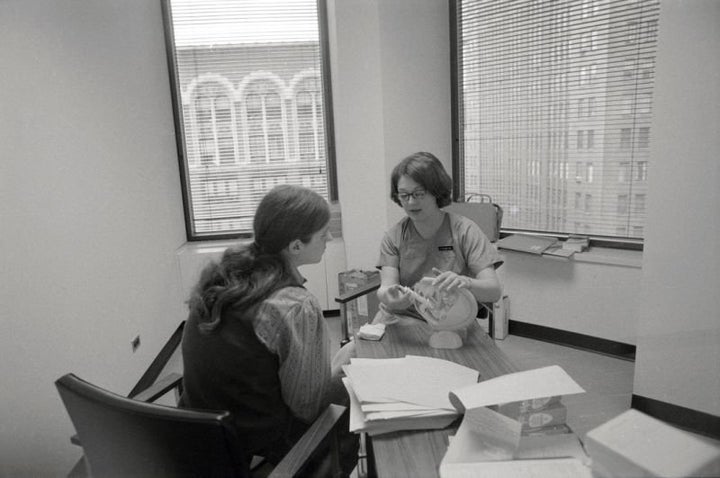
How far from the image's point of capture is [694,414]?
2039 mm

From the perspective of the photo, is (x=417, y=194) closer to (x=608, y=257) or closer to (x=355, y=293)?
(x=355, y=293)

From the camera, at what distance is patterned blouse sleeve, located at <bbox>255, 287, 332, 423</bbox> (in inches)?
45.4

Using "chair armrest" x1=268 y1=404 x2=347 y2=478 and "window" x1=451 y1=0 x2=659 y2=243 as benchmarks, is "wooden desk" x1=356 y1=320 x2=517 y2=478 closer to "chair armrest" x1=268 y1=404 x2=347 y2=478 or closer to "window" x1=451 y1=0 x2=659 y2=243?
"chair armrest" x1=268 y1=404 x2=347 y2=478

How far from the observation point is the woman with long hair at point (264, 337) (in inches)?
44.5

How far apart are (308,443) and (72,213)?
5.00 ft

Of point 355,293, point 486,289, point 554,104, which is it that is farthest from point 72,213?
point 554,104

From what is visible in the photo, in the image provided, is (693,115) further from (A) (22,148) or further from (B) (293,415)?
(A) (22,148)

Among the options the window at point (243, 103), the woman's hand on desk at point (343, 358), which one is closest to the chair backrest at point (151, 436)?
the woman's hand on desk at point (343, 358)

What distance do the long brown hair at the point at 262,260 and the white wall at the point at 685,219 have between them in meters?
1.52

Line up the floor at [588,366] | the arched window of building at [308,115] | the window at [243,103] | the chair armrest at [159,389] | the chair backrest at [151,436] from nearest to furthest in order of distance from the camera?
the chair backrest at [151,436] → the chair armrest at [159,389] → the floor at [588,366] → the window at [243,103] → the arched window of building at [308,115]

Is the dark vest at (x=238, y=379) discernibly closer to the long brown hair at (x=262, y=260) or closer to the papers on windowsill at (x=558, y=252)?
the long brown hair at (x=262, y=260)

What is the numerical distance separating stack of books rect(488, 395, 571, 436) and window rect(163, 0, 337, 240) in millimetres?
2999

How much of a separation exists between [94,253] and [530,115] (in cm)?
247

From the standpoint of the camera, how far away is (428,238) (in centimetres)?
196
